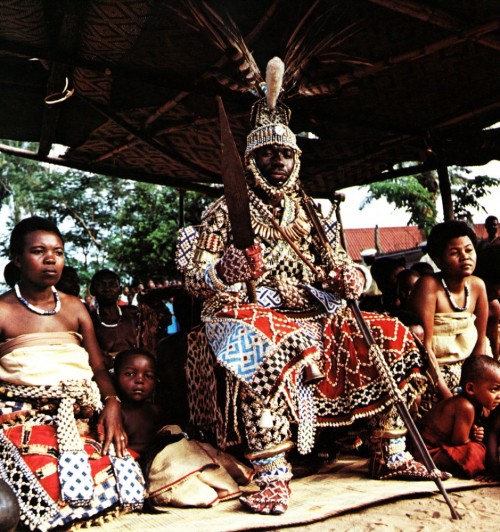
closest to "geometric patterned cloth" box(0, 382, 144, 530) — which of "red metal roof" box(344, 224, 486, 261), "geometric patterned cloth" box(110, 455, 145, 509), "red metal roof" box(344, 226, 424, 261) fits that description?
"geometric patterned cloth" box(110, 455, 145, 509)

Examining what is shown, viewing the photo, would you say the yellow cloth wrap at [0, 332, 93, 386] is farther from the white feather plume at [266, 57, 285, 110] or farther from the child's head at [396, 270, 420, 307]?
the child's head at [396, 270, 420, 307]

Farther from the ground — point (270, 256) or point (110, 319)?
point (270, 256)

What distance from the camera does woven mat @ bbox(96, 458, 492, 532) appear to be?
274cm

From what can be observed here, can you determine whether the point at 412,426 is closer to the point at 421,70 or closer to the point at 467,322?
the point at 467,322

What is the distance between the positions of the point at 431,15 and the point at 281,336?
7.40 feet

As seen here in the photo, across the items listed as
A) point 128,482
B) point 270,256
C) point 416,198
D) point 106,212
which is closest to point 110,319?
point 270,256

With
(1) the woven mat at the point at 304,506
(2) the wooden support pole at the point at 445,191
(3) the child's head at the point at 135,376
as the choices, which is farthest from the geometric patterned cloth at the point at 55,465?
(2) the wooden support pole at the point at 445,191

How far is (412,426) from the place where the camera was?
10.3 feet

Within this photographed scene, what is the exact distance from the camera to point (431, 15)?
12.2 ft

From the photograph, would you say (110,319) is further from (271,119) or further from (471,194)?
(471,194)

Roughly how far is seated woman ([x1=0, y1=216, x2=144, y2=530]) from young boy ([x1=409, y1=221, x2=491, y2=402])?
2212 millimetres

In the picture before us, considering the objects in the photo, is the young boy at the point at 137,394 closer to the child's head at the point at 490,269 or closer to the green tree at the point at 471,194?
the child's head at the point at 490,269

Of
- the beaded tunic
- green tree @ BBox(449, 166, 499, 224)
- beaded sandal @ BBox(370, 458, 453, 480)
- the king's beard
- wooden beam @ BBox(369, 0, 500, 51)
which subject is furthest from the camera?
green tree @ BBox(449, 166, 499, 224)

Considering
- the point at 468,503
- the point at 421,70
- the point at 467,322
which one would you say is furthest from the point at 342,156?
the point at 468,503
